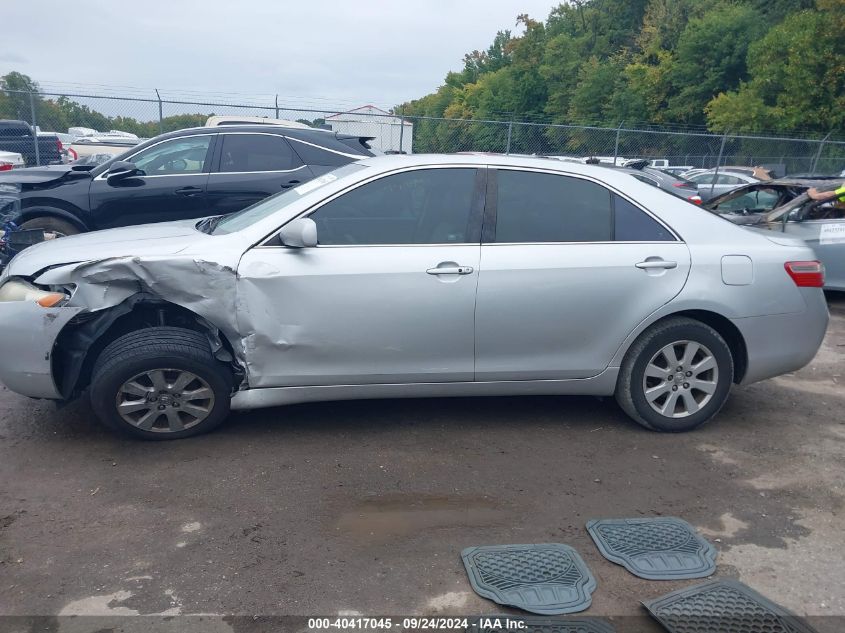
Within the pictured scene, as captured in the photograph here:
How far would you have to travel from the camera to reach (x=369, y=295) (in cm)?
409

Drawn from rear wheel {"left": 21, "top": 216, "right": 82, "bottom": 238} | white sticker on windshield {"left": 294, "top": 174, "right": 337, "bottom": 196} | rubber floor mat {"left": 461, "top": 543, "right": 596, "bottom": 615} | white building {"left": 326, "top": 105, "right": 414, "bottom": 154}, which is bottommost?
rubber floor mat {"left": 461, "top": 543, "right": 596, "bottom": 615}

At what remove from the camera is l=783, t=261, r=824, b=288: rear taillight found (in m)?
4.51

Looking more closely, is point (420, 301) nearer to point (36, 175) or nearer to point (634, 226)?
point (634, 226)

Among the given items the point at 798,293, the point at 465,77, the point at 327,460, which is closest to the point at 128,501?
the point at 327,460

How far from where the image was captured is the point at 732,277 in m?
4.42

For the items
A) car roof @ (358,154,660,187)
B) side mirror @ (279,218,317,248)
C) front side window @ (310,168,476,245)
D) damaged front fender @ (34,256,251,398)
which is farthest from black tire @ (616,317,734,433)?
damaged front fender @ (34,256,251,398)

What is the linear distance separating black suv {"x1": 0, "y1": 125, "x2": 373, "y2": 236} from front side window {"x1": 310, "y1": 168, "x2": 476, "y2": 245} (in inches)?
156

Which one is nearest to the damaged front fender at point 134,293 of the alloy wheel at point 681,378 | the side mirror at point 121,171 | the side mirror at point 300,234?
the side mirror at point 300,234

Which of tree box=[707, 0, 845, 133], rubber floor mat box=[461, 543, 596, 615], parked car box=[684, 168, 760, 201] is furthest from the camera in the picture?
tree box=[707, 0, 845, 133]

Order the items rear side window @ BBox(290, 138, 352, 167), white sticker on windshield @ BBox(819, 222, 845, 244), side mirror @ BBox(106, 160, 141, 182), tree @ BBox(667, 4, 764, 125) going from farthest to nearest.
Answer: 1. tree @ BBox(667, 4, 764, 125)
2. rear side window @ BBox(290, 138, 352, 167)
3. white sticker on windshield @ BBox(819, 222, 845, 244)
4. side mirror @ BBox(106, 160, 141, 182)

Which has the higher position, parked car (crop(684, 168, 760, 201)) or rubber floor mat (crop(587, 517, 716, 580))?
parked car (crop(684, 168, 760, 201))

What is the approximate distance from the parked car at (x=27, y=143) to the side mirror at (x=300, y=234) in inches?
457

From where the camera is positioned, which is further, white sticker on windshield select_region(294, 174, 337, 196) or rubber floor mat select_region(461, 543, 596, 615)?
white sticker on windshield select_region(294, 174, 337, 196)

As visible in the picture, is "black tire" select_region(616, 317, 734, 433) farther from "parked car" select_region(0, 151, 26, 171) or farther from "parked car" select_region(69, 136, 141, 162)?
"parked car" select_region(69, 136, 141, 162)
